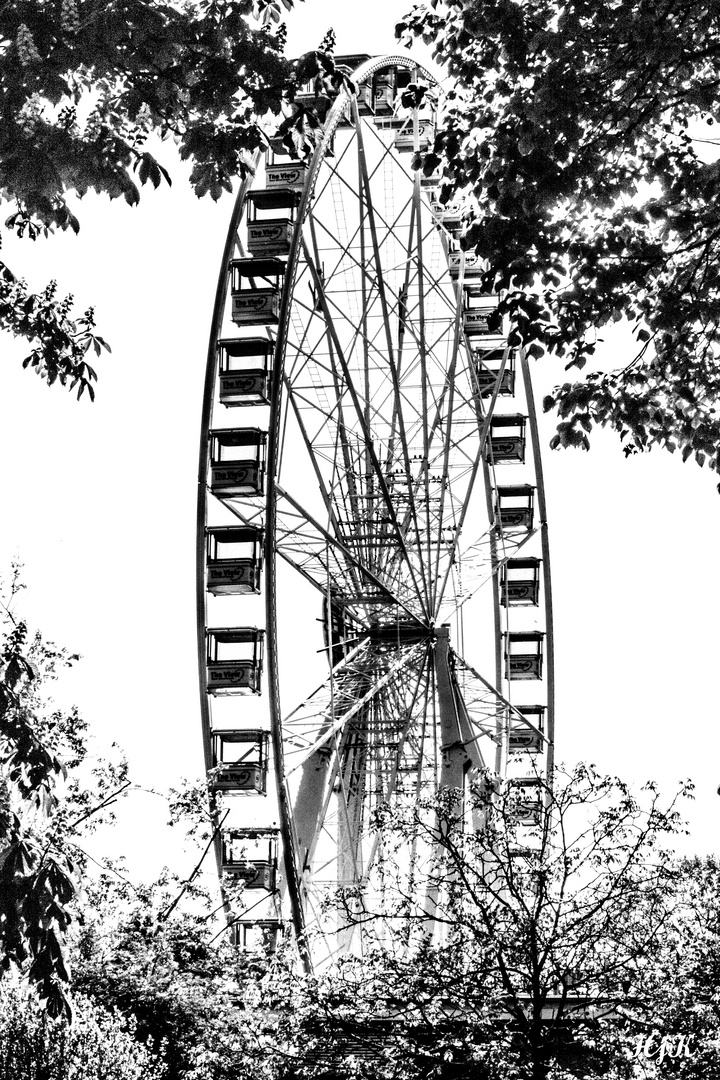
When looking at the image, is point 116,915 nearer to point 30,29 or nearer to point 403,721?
point 403,721

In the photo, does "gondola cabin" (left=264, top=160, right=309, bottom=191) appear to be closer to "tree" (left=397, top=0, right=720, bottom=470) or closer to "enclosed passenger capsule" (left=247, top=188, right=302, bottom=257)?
"enclosed passenger capsule" (left=247, top=188, right=302, bottom=257)

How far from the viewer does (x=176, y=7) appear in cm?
845

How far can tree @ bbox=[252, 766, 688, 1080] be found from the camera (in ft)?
37.2

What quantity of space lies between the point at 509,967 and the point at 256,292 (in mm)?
12503

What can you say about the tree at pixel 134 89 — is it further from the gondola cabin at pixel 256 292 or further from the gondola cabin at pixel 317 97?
the gondola cabin at pixel 256 292

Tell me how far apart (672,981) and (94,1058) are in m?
4.53

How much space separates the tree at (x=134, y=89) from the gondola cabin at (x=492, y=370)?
18.6 m

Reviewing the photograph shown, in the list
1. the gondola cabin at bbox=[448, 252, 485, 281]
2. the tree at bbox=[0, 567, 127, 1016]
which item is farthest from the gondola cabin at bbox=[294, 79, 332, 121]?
the gondola cabin at bbox=[448, 252, 485, 281]

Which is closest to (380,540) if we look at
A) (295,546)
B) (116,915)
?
(295,546)

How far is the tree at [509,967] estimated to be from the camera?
1134 cm

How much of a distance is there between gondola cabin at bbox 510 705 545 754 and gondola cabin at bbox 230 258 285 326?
10.2 m
